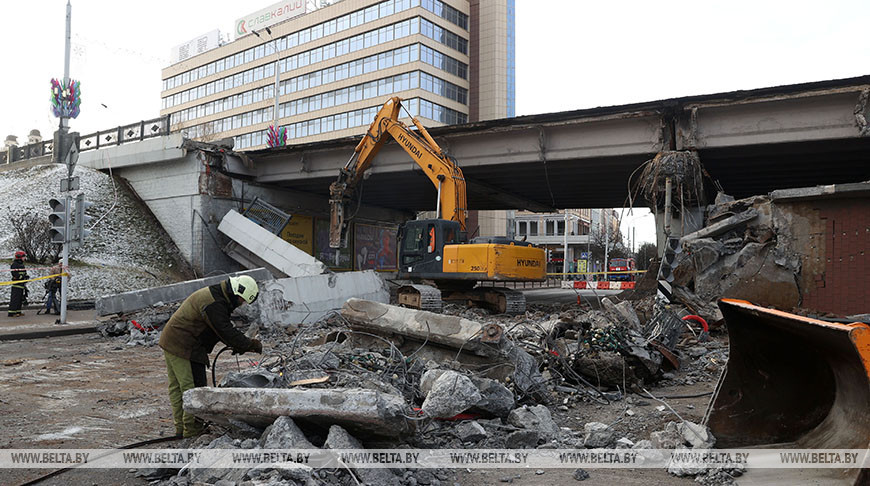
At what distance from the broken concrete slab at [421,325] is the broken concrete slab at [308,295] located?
4.77 m

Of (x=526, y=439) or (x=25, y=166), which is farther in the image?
(x=25, y=166)

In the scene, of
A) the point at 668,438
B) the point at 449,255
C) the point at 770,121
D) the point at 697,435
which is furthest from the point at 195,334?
the point at 770,121

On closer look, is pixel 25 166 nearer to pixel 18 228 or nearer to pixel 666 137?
pixel 18 228

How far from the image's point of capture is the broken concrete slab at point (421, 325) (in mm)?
6164

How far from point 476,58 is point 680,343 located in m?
49.1

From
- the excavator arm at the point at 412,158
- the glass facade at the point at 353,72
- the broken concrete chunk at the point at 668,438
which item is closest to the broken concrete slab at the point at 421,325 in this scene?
the broken concrete chunk at the point at 668,438

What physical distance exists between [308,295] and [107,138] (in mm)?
19005

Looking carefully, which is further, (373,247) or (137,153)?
(373,247)

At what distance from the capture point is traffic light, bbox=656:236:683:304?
11.7 metres

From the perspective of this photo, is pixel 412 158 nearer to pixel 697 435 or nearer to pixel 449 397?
pixel 449 397

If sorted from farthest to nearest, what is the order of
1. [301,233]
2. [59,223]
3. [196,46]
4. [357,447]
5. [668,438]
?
[196,46] → [301,233] → [59,223] → [668,438] → [357,447]

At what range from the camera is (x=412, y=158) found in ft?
57.6

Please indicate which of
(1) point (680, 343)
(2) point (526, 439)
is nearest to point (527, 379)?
(2) point (526, 439)

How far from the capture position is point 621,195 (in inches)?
942
